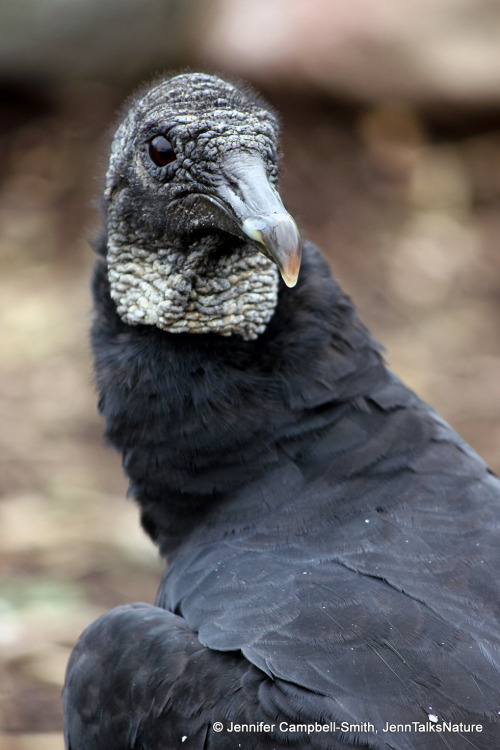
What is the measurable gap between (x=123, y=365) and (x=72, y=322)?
4.89 meters

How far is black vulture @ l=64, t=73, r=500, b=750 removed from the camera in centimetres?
224

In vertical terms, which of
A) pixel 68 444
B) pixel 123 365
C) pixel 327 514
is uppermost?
pixel 123 365

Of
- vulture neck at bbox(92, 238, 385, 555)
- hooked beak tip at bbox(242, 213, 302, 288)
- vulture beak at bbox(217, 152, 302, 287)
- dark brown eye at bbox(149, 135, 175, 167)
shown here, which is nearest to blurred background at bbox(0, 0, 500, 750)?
vulture neck at bbox(92, 238, 385, 555)

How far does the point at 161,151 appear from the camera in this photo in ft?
9.75

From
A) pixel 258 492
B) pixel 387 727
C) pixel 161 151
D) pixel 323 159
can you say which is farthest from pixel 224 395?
pixel 323 159

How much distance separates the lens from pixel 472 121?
880 cm

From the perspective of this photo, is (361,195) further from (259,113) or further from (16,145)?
(259,113)

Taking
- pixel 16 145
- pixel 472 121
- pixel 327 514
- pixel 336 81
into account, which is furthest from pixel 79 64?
pixel 327 514

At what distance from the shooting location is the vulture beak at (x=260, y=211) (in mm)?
2475

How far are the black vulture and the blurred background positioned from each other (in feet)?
13.0

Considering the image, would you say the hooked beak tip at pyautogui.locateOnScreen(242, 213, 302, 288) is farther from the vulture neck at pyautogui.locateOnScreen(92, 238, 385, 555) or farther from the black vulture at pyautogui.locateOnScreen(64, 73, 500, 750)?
the vulture neck at pyautogui.locateOnScreen(92, 238, 385, 555)

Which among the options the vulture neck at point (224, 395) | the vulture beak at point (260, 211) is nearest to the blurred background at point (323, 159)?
the vulture neck at point (224, 395)

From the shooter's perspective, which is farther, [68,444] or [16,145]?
[16,145]

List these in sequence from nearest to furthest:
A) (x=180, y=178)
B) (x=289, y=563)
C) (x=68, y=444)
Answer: (x=289, y=563) → (x=180, y=178) → (x=68, y=444)
